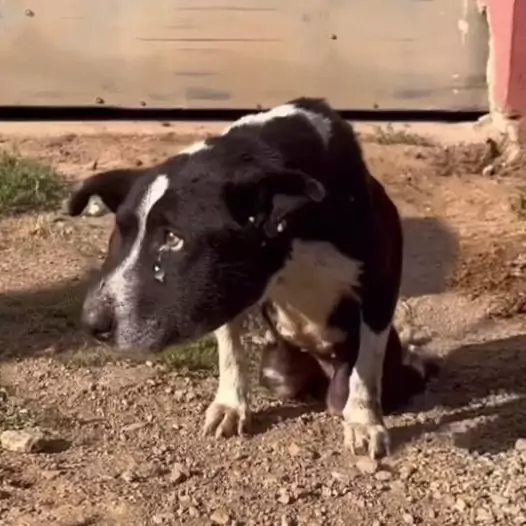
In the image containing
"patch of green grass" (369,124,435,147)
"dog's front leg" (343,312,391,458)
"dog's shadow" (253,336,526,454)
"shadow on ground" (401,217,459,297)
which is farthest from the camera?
"patch of green grass" (369,124,435,147)

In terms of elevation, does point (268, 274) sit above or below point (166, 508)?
above

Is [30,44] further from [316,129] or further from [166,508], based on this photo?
[166,508]

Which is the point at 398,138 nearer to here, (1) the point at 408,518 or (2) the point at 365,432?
(2) the point at 365,432

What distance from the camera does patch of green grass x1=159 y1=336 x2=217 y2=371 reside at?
14.1ft

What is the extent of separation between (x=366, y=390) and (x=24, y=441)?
891 millimetres

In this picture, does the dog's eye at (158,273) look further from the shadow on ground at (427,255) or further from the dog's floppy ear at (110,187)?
the shadow on ground at (427,255)

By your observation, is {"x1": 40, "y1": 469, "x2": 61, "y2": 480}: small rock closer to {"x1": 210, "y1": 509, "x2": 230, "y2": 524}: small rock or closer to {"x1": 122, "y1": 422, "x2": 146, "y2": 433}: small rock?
{"x1": 122, "y1": 422, "x2": 146, "y2": 433}: small rock

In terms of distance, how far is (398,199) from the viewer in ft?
19.5

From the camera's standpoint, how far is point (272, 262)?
3496 mm

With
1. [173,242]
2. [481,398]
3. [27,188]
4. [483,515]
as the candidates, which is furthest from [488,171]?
[173,242]


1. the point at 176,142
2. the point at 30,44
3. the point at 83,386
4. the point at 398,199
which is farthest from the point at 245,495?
the point at 30,44

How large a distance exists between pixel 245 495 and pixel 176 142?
10.3 feet

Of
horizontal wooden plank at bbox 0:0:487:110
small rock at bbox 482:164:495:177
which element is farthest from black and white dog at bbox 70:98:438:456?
horizontal wooden plank at bbox 0:0:487:110

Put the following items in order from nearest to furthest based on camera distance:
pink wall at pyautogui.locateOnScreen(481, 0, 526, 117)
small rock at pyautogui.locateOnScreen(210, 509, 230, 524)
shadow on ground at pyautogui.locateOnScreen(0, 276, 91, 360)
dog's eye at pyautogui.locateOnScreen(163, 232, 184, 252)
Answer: dog's eye at pyautogui.locateOnScreen(163, 232, 184, 252)
small rock at pyautogui.locateOnScreen(210, 509, 230, 524)
shadow on ground at pyautogui.locateOnScreen(0, 276, 91, 360)
pink wall at pyautogui.locateOnScreen(481, 0, 526, 117)
